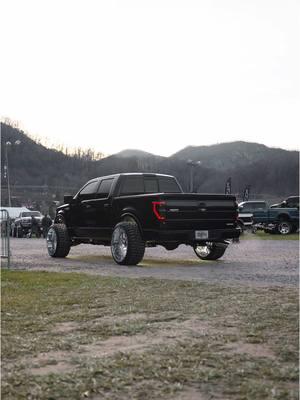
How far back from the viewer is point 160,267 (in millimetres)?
11242

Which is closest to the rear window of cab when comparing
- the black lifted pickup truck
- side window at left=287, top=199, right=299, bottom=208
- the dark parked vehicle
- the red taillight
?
the black lifted pickup truck

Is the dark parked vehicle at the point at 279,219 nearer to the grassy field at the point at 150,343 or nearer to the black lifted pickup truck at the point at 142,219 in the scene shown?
the black lifted pickup truck at the point at 142,219

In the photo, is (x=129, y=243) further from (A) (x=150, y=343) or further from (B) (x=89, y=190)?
(A) (x=150, y=343)

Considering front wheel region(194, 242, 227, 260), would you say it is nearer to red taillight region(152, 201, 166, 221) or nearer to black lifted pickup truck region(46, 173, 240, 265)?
black lifted pickup truck region(46, 173, 240, 265)

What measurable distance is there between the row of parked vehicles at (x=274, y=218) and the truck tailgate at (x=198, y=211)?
56.3 ft

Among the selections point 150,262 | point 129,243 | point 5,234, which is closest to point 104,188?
point 150,262

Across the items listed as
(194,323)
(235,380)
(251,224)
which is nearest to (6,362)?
(235,380)

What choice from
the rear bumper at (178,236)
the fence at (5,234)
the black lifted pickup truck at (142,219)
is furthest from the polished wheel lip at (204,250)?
the fence at (5,234)

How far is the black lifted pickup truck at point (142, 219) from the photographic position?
11.2 m

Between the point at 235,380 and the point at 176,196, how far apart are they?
791 centimetres

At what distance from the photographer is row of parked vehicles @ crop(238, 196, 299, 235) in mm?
30375

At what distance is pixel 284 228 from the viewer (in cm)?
3056

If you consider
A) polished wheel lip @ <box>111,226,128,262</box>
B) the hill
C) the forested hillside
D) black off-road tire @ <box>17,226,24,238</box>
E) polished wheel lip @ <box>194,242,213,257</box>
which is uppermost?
the hill

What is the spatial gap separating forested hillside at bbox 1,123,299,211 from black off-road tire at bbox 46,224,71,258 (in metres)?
74.8
